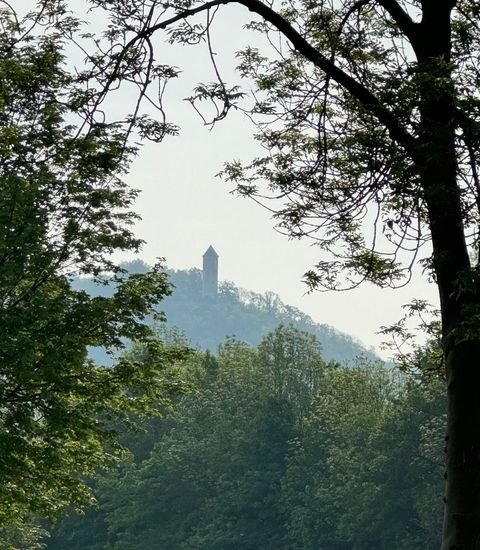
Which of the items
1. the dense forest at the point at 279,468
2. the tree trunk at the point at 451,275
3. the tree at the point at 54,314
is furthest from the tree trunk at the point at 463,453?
the dense forest at the point at 279,468

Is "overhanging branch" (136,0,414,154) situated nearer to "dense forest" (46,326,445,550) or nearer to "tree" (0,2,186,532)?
"tree" (0,2,186,532)

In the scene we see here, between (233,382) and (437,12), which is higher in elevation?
(233,382)

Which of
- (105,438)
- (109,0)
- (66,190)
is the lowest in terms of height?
(105,438)

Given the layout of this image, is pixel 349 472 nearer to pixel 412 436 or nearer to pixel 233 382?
pixel 412 436

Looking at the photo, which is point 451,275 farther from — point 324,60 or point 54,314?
point 54,314

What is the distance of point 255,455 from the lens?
54.8m

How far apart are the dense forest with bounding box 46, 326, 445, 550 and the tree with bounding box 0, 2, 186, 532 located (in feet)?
85.8

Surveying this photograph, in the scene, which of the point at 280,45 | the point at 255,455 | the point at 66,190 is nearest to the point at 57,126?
the point at 66,190

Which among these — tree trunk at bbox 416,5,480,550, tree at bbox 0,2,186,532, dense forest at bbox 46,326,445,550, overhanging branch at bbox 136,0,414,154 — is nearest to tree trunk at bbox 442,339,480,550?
tree trunk at bbox 416,5,480,550

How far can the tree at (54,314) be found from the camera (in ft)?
61.5

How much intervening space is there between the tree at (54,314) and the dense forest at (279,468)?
2616 cm

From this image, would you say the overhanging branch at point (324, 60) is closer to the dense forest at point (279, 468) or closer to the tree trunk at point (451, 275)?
the tree trunk at point (451, 275)

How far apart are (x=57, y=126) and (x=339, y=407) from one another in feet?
120

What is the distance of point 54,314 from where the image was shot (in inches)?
760
